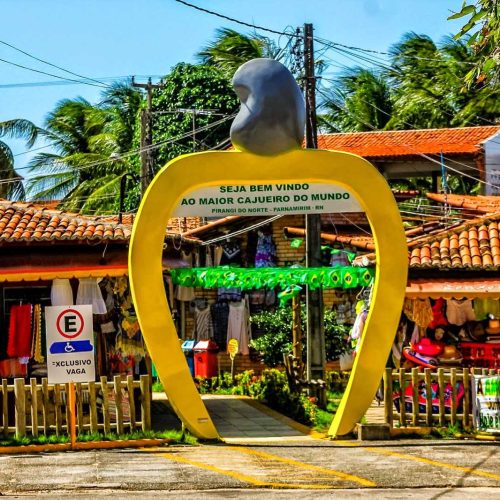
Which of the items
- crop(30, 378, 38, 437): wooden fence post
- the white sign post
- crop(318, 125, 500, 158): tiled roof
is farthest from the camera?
crop(318, 125, 500, 158): tiled roof

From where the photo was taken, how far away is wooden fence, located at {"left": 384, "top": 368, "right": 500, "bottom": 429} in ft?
54.4

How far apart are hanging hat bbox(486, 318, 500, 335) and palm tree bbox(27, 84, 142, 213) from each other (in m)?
20.8

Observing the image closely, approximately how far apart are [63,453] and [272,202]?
4.48 meters

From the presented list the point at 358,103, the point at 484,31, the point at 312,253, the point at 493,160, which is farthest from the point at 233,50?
the point at 484,31

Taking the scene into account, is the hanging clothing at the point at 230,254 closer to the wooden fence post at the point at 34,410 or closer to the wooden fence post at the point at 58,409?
the wooden fence post at the point at 58,409

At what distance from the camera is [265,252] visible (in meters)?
28.3

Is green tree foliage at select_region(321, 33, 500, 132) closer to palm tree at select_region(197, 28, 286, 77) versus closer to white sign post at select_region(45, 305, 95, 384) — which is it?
palm tree at select_region(197, 28, 286, 77)

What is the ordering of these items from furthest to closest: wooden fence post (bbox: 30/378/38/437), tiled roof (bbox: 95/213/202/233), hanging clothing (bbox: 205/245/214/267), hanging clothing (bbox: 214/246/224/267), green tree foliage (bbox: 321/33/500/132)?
green tree foliage (bbox: 321/33/500/132), tiled roof (bbox: 95/213/202/233), hanging clothing (bbox: 214/246/224/267), hanging clothing (bbox: 205/245/214/267), wooden fence post (bbox: 30/378/38/437)

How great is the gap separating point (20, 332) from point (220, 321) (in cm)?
1010

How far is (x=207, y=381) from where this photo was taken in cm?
2389

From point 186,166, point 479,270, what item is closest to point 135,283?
point 186,166

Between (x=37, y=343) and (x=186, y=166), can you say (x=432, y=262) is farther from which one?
(x=37, y=343)

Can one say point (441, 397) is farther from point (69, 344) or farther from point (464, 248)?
point (69, 344)

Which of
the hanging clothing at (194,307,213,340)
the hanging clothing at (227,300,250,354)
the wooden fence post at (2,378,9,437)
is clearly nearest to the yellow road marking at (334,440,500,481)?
the wooden fence post at (2,378,9,437)
